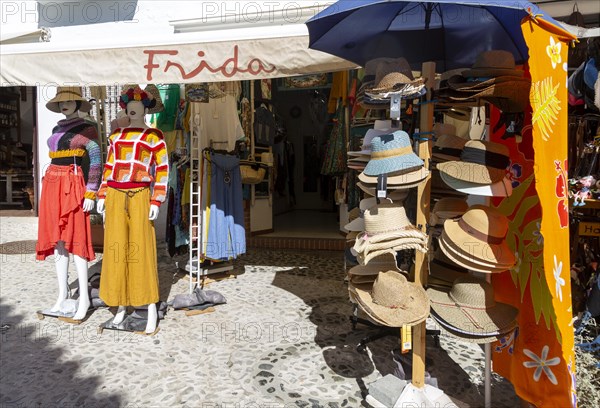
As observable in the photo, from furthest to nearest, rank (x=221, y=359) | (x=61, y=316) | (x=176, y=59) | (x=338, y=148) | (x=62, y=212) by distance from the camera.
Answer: (x=338, y=148) < (x=61, y=316) < (x=62, y=212) < (x=176, y=59) < (x=221, y=359)

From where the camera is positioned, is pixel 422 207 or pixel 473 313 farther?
pixel 422 207

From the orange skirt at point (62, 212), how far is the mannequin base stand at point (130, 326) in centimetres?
72

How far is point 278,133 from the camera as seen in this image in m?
7.83

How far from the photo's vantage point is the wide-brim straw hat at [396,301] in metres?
2.06

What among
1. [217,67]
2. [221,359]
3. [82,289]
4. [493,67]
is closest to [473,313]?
→ [493,67]

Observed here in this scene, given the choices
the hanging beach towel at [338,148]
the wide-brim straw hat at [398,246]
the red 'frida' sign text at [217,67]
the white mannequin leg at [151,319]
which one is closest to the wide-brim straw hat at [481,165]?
the wide-brim straw hat at [398,246]

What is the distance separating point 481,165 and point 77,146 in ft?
11.3

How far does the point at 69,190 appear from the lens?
3639mm

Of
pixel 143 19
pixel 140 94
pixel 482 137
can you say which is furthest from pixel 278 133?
pixel 482 137

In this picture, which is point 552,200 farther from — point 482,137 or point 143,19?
point 143,19

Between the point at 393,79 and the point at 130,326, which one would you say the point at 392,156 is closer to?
the point at 393,79

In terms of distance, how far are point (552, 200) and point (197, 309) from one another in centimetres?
327

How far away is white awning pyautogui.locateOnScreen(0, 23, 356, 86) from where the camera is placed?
302cm

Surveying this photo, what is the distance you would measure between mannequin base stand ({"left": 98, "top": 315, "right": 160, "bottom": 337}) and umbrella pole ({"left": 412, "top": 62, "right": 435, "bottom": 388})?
2299 millimetres
